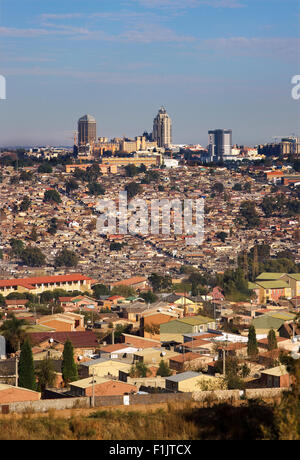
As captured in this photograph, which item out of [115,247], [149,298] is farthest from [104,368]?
[115,247]

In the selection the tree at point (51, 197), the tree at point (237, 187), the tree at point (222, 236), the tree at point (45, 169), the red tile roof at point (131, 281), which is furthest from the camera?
the tree at point (45, 169)

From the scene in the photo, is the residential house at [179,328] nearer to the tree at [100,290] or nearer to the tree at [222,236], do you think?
the tree at [100,290]

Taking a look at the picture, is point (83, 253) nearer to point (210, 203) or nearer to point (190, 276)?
point (190, 276)

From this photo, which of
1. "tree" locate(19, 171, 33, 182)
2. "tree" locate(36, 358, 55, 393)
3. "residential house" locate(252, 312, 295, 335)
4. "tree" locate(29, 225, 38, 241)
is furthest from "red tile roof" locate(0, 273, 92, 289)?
"tree" locate(19, 171, 33, 182)

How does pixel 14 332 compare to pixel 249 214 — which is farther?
pixel 249 214

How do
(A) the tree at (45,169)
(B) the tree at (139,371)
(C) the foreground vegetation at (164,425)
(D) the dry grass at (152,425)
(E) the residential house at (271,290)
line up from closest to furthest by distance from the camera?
1. (C) the foreground vegetation at (164,425)
2. (D) the dry grass at (152,425)
3. (B) the tree at (139,371)
4. (E) the residential house at (271,290)
5. (A) the tree at (45,169)

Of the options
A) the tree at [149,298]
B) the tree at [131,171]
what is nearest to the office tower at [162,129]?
the tree at [131,171]

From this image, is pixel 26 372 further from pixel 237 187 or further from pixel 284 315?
pixel 237 187

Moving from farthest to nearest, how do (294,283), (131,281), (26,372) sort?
(131,281)
(294,283)
(26,372)
